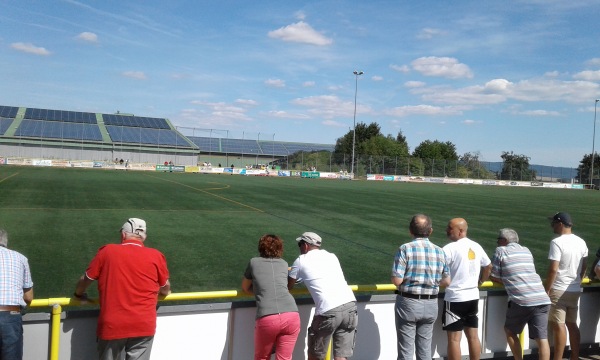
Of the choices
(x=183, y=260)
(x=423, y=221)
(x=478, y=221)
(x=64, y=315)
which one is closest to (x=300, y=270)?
(x=423, y=221)

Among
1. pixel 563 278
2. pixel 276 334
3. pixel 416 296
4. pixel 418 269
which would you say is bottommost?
pixel 276 334

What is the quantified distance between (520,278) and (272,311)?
2.63 meters

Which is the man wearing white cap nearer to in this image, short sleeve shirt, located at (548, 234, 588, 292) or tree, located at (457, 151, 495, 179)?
short sleeve shirt, located at (548, 234, 588, 292)

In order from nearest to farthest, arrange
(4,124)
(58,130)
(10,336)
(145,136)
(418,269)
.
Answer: (10,336) → (418,269) → (4,124) → (58,130) → (145,136)

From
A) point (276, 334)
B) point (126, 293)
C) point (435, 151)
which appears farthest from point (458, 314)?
point (435, 151)

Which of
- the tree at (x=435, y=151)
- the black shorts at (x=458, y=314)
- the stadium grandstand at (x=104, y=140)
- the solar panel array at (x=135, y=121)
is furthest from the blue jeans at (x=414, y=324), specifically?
the tree at (x=435, y=151)

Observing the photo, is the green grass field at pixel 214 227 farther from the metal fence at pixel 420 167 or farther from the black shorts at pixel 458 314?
the metal fence at pixel 420 167

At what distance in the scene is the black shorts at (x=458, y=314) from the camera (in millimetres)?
5551

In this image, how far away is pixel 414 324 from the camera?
516 centimetres

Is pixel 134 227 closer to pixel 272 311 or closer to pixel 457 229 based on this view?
pixel 272 311

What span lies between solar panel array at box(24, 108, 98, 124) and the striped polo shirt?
86.8 meters

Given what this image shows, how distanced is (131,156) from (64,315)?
73066 millimetres

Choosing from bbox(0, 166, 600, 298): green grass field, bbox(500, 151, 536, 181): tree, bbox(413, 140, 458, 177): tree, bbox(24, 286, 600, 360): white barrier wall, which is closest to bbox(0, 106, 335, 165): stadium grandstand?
bbox(413, 140, 458, 177): tree

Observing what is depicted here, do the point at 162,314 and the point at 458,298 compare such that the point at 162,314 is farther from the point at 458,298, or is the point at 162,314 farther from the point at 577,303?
the point at 577,303
